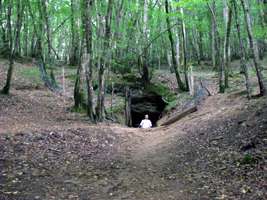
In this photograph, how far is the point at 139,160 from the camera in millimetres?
11109

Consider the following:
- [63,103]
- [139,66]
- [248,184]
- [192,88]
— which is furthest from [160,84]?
[248,184]

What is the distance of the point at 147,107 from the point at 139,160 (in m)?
14.3

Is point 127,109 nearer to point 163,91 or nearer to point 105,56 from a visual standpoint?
point 163,91

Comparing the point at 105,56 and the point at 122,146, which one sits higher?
the point at 105,56

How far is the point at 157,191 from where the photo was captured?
8.28 m

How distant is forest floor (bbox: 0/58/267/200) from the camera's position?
26.2 ft

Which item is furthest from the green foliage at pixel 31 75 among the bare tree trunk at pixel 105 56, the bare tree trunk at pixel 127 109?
the bare tree trunk at pixel 105 56

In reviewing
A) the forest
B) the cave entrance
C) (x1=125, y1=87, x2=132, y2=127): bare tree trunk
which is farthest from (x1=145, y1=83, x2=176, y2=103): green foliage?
(x1=125, y1=87, x2=132, y2=127): bare tree trunk

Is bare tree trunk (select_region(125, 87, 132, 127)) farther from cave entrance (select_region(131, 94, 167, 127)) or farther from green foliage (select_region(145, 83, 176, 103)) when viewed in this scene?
green foliage (select_region(145, 83, 176, 103))

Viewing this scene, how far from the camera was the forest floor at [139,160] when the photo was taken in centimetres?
799

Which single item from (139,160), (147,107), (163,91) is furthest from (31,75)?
(139,160)

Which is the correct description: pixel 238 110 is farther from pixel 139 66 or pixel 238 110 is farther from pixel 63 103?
pixel 139 66

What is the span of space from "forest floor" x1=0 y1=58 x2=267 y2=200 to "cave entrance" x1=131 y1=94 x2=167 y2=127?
8.91 metres

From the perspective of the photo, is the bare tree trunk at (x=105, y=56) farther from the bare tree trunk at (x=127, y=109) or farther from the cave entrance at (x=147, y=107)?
the cave entrance at (x=147, y=107)
